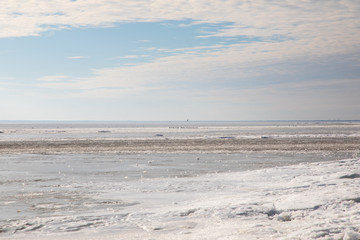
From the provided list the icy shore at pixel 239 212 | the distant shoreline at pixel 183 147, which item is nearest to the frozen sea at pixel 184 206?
the icy shore at pixel 239 212

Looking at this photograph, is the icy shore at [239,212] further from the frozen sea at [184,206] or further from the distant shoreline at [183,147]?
the distant shoreline at [183,147]

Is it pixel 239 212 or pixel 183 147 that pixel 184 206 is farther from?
pixel 183 147

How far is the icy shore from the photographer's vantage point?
28.0 ft

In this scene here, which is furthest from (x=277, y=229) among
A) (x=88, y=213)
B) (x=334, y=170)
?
(x=334, y=170)

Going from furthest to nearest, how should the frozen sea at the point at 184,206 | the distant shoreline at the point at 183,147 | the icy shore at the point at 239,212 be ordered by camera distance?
1. the distant shoreline at the point at 183,147
2. the frozen sea at the point at 184,206
3. the icy shore at the point at 239,212

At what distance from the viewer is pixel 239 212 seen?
10203 millimetres

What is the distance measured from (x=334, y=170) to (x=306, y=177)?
2.92 meters

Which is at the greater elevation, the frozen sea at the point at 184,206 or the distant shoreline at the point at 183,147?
the frozen sea at the point at 184,206

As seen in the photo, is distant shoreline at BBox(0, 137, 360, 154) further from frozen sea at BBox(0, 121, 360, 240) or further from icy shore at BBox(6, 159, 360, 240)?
icy shore at BBox(6, 159, 360, 240)

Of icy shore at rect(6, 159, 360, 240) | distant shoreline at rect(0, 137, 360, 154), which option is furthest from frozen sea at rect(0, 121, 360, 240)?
distant shoreline at rect(0, 137, 360, 154)

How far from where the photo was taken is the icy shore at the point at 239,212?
336 inches

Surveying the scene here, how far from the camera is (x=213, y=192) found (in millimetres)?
14023

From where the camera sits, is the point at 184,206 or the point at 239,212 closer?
the point at 239,212

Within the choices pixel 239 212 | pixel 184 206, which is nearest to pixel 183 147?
pixel 184 206
